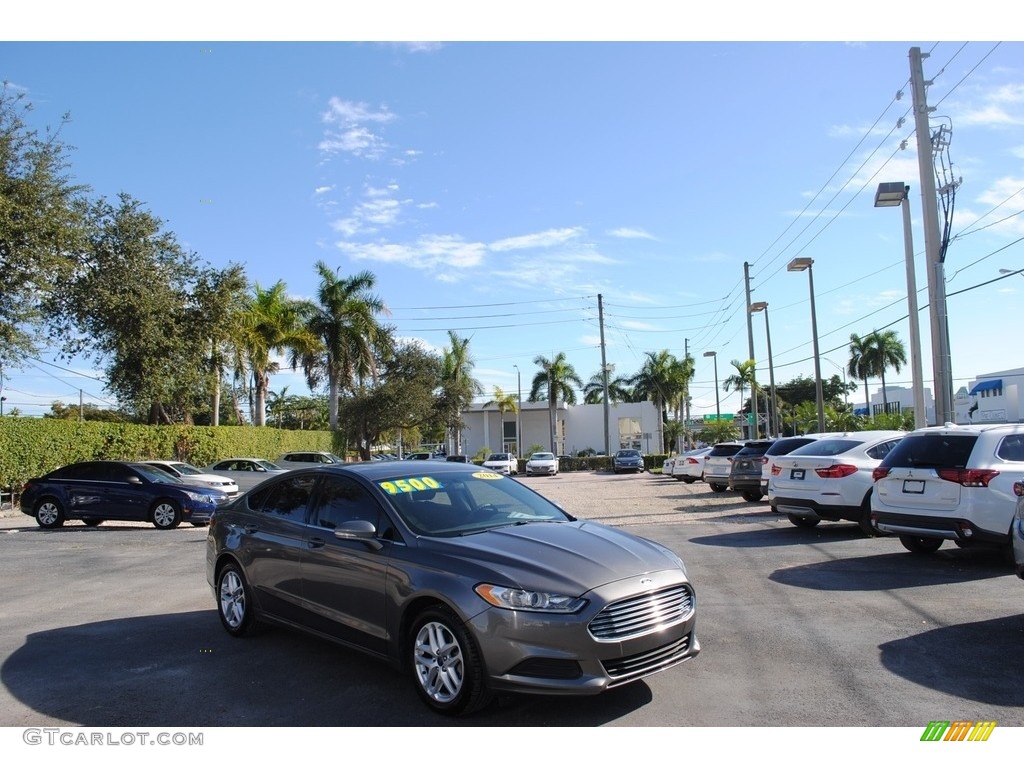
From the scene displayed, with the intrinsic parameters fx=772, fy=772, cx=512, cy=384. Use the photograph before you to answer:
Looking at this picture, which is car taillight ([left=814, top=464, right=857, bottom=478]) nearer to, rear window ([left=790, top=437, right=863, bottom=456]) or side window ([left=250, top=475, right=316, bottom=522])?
rear window ([left=790, top=437, right=863, bottom=456])

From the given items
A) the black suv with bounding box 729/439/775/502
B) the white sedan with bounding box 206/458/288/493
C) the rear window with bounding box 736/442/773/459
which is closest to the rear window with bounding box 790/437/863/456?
the black suv with bounding box 729/439/775/502

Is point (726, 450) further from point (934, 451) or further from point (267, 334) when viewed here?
Answer: point (267, 334)

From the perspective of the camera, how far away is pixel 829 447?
12.7 meters

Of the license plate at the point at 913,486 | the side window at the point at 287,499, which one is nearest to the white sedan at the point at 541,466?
the license plate at the point at 913,486

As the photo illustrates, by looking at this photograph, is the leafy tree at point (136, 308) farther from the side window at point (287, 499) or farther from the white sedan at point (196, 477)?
the side window at point (287, 499)

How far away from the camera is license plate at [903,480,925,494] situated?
9288 millimetres

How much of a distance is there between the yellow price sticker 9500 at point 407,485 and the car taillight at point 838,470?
818 centimetres

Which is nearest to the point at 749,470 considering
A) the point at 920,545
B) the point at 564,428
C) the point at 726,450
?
the point at 726,450

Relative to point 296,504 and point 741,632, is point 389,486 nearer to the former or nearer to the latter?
point 296,504

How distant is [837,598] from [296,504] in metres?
5.37

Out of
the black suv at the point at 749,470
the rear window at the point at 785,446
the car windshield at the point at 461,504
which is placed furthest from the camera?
the black suv at the point at 749,470

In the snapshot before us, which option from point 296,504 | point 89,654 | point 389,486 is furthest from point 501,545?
point 89,654

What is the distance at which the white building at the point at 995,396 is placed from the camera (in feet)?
226

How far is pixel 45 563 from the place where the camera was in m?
11.8
